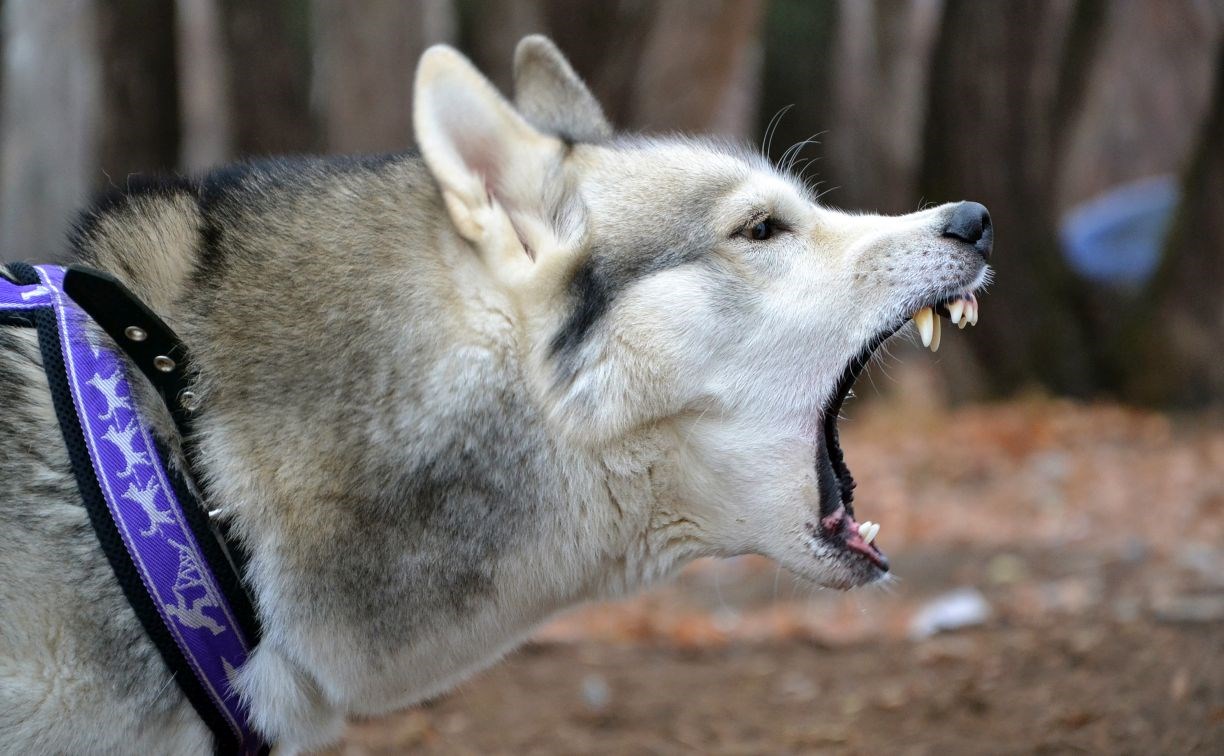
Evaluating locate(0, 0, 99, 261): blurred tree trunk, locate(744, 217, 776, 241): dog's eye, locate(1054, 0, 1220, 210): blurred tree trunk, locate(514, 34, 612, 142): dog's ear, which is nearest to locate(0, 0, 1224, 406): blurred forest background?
locate(0, 0, 99, 261): blurred tree trunk

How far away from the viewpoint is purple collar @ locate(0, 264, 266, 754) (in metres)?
2.60

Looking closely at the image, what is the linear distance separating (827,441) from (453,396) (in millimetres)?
1007

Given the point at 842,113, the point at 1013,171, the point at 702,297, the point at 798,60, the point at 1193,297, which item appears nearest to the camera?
the point at 702,297

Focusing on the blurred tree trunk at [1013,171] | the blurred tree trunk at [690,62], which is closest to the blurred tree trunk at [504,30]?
the blurred tree trunk at [690,62]

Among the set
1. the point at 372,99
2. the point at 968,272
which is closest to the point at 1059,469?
the point at 372,99

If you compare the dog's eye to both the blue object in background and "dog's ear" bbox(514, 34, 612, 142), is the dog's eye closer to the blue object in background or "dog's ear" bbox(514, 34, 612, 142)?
"dog's ear" bbox(514, 34, 612, 142)

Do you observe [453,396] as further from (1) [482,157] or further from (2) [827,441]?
(2) [827,441]

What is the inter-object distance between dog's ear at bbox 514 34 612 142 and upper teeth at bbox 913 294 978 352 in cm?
108

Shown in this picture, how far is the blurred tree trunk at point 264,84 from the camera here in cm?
1112

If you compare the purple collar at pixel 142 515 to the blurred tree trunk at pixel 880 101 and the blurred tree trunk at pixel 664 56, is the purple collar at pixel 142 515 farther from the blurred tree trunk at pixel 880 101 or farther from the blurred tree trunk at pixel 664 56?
the blurred tree trunk at pixel 880 101

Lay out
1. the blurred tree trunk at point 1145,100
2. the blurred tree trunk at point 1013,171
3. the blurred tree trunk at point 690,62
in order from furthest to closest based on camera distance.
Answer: the blurred tree trunk at point 1145,100 < the blurred tree trunk at point 1013,171 < the blurred tree trunk at point 690,62

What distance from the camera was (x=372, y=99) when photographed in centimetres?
868

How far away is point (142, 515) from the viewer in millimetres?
2604

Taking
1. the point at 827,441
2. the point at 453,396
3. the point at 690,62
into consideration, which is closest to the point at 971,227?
the point at 827,441
